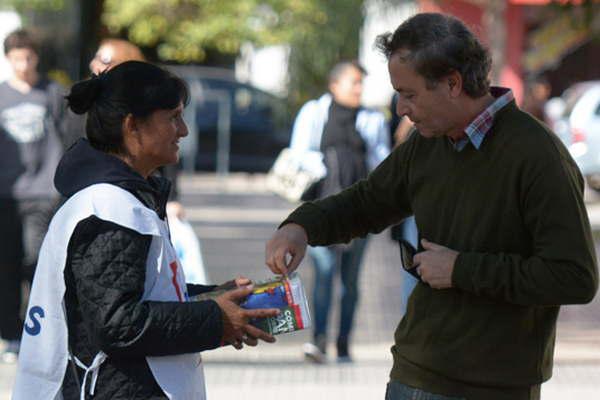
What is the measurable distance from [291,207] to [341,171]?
1082 cm

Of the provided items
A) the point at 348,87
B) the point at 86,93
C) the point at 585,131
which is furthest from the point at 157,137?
the point at 585,131

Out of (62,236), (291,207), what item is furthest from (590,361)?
(291,207)

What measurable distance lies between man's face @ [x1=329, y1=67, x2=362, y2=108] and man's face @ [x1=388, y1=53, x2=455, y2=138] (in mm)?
4928

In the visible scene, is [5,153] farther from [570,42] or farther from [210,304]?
[570,42]

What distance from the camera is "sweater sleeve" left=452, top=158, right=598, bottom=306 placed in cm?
336

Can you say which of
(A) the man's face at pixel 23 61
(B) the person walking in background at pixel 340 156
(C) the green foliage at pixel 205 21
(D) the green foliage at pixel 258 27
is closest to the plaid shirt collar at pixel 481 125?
(B) the person walking in background at pixel 340 156

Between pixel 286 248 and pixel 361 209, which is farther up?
pixel 361 209

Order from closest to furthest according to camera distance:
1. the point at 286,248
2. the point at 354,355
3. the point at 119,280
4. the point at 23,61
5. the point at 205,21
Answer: the point at 119,280
the point at 286,248
the point at 23,61
the point at 354,355
the point at 205,21

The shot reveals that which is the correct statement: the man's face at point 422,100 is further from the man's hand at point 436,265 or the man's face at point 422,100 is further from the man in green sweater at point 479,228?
the man's hand at point 436,265

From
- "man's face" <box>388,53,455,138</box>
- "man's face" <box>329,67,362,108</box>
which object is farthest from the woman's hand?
"man's face" <box>329,67,362,108</box>

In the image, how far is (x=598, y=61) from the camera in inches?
1276

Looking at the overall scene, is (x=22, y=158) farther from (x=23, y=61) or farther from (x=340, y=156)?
(x=340, y=156)

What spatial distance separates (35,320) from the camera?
3.47 meters

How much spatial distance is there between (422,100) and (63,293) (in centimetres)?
105
